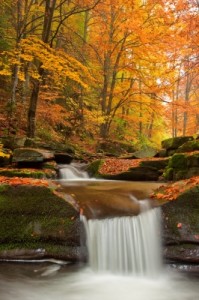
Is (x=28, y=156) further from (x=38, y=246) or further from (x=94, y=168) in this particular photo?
(x=38, y=246)

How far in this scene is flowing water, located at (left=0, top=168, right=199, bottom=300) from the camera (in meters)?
4.50

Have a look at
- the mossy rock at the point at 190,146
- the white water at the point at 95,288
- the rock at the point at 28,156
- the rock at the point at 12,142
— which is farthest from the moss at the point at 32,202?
the mossy rock at the point at 190,146

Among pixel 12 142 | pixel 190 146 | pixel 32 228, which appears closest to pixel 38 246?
pixel 32 228

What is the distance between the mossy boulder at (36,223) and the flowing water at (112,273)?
0.71ft

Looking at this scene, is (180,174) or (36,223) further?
(180,174)

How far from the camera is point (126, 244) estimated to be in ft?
17.9

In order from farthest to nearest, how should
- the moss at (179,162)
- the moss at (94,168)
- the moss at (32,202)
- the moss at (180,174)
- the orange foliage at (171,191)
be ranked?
1. the moss at (94,168)
2. the moss at (179,162)
3. the moss at (180,174)
4. the orange foliage at (171,191)
5. the moss at (32,202)

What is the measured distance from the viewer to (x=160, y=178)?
10.5 meters

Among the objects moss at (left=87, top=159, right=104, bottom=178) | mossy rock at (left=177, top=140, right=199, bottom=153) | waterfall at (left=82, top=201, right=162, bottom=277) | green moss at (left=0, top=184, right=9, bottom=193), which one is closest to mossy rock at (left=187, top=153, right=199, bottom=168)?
mossy rock at (left=177, top=140, right=199, bottom=153)

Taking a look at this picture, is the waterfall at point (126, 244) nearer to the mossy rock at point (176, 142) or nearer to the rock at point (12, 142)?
the rock at point (12, 142)

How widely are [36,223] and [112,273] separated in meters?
1.57

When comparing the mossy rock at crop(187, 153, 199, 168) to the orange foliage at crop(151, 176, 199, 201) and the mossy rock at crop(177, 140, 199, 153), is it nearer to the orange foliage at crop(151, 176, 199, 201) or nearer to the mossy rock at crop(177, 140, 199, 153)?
the mossy rock at crop(177, 140, 199, 153)

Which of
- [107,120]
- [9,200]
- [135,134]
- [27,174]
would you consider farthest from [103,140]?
[9,200]

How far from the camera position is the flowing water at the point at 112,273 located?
4504 millimetres
